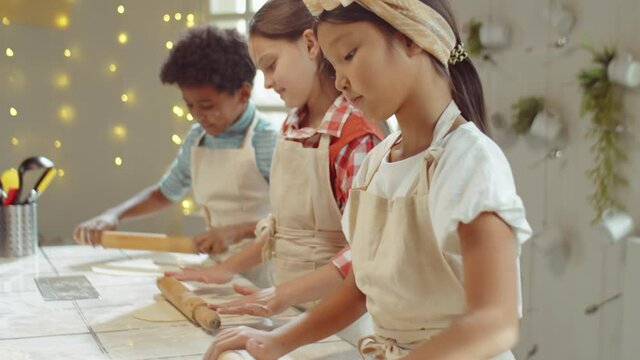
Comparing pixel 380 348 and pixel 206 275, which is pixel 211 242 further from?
pixel 380 348

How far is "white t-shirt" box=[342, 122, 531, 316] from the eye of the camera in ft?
2.50

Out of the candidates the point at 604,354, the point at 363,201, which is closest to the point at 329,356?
the point at 363,201

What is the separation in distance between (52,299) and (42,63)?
1.80 meters

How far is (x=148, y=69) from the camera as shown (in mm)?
3070

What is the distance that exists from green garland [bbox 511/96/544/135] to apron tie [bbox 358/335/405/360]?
4.22 feet

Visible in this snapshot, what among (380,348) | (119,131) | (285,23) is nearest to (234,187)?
(285,23)

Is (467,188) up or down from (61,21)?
up

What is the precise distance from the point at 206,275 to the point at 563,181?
3.20 feet

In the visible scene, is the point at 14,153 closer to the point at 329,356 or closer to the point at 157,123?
the point at 157,123

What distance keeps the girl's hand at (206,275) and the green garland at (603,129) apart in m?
0.91

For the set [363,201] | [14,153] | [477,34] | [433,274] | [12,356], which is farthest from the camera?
[14,153]

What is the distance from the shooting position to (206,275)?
154 cm

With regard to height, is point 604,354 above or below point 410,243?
below

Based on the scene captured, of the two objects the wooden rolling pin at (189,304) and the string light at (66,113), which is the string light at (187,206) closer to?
the string light at (66,113)
